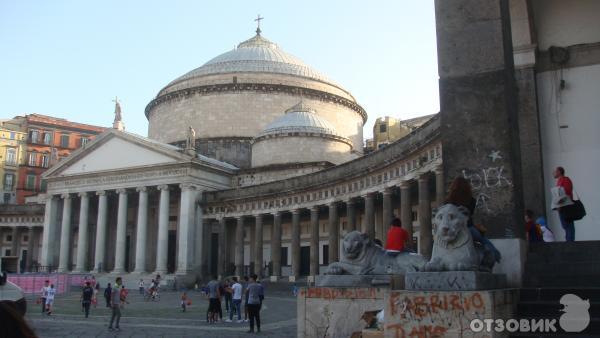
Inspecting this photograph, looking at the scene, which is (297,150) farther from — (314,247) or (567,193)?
(567,193)

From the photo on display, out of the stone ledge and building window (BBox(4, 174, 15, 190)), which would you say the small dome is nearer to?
building window (BBox(4, 174, 15, 190))

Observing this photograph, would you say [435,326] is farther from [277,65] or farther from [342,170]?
[277,65]

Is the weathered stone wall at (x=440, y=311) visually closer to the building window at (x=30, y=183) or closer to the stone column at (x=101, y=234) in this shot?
the stone column at (x=101, y=234)

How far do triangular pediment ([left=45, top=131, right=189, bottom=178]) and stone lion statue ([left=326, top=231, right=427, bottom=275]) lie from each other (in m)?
36.6

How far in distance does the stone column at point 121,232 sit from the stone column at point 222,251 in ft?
24.7

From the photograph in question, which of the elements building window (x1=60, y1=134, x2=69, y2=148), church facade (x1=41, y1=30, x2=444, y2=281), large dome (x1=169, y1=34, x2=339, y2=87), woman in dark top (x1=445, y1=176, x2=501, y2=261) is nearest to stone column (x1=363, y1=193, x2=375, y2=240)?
church facade (x1=41, y1=30, x2=444, y2=281)

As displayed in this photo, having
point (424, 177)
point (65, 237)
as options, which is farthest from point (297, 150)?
point (424, 177)

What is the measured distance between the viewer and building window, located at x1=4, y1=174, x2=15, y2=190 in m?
72.6

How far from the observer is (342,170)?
36.7 metres

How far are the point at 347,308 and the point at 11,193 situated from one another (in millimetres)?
72215

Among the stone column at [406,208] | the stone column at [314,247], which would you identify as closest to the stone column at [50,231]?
the stone column at [314,247]

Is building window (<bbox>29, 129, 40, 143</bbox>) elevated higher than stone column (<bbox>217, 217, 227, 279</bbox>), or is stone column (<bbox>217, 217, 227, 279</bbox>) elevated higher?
building window (<bbox>29, 129, 40, 143</bbox>)

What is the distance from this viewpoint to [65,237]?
50.4m

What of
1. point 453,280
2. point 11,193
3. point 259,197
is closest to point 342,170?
point 259,197
